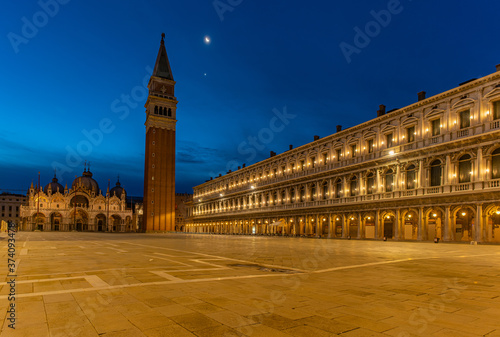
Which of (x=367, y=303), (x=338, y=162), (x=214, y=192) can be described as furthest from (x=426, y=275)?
(x=214, y=192)

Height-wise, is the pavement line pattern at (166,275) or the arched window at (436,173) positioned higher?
the arched window at (436,173)

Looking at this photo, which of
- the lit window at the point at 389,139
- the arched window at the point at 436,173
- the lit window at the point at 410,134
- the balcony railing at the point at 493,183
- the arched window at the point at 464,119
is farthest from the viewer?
the lit window at the point at 389,139

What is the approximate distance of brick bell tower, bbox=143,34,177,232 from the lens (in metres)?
91.9

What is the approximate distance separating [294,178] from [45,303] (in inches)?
2143

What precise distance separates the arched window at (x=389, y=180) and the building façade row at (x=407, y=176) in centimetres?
12

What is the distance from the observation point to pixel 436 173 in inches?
1421

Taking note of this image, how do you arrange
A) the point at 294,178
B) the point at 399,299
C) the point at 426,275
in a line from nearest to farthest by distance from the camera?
the point at 399,299
the point at 426,275
the point at 294,178

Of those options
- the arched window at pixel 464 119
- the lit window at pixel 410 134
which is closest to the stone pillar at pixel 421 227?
the lit window at pixel 410 134

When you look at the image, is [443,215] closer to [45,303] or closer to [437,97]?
[437,97]

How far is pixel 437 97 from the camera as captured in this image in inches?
1446

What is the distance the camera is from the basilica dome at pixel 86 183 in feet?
400

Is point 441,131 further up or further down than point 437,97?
further down

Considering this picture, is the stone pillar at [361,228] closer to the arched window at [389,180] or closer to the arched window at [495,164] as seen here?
the arched window at [389,180]

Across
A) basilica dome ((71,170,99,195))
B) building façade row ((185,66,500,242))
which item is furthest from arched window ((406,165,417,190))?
basilica dome ((71,170,99,195))
